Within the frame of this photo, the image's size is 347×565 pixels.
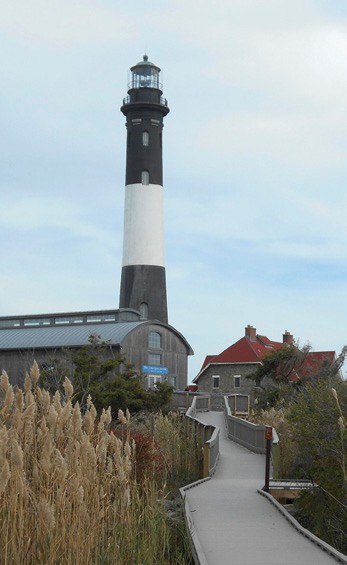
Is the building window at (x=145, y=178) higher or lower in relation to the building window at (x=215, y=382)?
higher

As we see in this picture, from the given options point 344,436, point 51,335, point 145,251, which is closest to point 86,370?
point 51,335

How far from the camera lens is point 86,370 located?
33438mm

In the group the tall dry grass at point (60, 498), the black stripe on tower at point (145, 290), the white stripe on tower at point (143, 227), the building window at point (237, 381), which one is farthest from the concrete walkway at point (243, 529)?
the building window at point (237, 381)

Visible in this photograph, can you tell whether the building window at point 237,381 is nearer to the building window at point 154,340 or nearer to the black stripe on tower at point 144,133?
the building window at point 154,340

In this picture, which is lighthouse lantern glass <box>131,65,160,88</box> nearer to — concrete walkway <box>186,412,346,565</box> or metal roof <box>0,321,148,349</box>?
metal roof <box>0,321,148,349</box>

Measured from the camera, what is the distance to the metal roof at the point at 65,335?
135ft

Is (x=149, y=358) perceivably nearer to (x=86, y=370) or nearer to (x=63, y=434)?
(x=86, y=370)

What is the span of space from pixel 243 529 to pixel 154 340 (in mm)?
33787

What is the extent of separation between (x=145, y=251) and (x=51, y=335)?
749 centimetres

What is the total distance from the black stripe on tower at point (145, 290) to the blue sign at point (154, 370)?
416cm

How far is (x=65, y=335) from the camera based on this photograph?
140 ft

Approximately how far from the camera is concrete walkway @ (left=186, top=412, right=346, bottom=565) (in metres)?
8.42

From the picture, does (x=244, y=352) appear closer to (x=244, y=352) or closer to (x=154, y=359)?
(x=244, y=352)

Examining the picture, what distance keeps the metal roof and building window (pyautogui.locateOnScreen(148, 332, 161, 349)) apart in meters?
1.31
